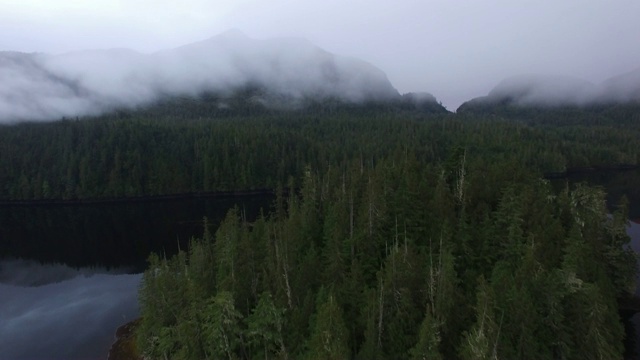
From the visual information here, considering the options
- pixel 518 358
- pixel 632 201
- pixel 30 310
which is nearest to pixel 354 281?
pixel 518 358

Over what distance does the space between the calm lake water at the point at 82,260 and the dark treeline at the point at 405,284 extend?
2172cm

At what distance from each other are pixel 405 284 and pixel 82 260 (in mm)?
90973

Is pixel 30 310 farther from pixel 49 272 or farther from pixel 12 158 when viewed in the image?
pixel 12 158

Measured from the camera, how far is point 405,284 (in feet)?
142

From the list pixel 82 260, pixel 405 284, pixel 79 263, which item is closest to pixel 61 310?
pixel 79 263

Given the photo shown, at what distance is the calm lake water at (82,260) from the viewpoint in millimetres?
66312

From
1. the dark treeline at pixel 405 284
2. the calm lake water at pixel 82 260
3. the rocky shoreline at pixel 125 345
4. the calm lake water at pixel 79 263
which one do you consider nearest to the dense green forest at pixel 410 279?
the dark treeline at pixel 405 284

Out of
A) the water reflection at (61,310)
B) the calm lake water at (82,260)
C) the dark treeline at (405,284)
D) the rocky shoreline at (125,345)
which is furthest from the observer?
the calm lake water at (82,260)

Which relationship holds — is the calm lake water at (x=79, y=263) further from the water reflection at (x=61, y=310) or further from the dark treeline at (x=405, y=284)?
the dark treeline at (x=405, y=284)

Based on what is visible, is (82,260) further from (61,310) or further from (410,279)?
(410,279)

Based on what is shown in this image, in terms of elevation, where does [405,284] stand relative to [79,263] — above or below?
above

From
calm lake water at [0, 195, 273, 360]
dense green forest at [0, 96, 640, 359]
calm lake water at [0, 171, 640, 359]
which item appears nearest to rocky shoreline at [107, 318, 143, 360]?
calm lake water at [0, 195, 273, 360]

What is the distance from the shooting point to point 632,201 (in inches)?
5856

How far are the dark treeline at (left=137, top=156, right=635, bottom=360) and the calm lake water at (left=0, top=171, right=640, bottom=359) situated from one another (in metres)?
21.7
